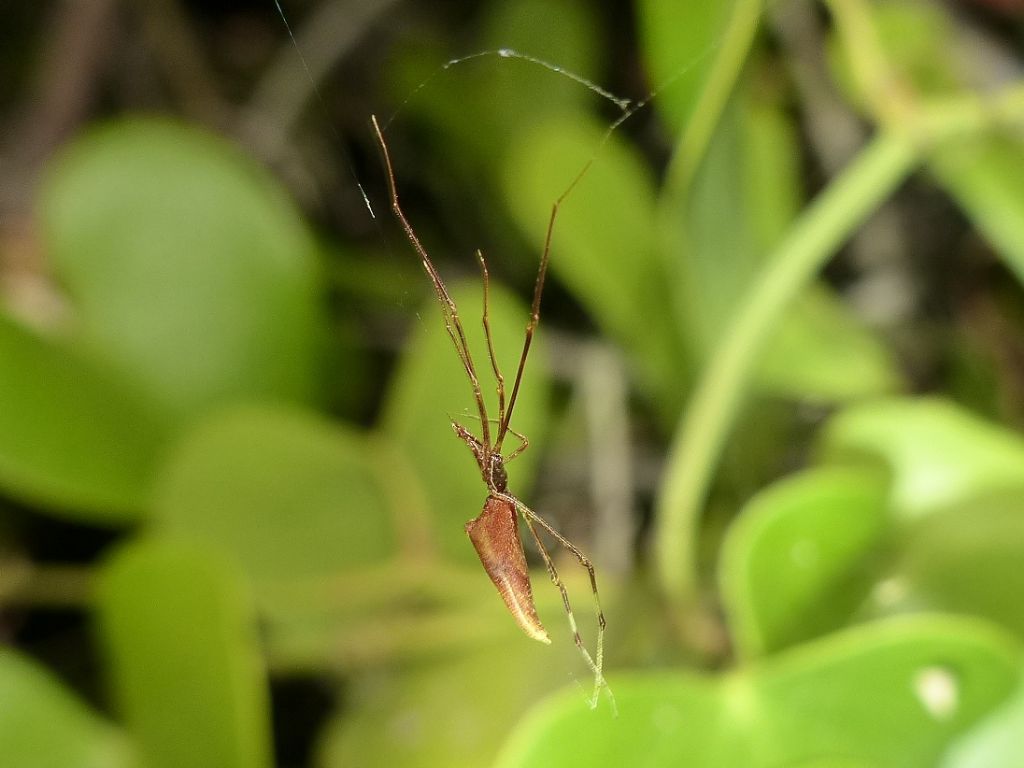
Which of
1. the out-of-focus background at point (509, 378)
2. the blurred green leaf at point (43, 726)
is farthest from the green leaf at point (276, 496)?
the blurred green leaf at point (43, 726)

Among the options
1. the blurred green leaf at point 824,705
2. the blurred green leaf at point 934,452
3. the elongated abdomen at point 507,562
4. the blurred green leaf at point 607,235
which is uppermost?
the blurred green leaf at point 607,235

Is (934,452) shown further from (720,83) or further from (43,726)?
(43,726)

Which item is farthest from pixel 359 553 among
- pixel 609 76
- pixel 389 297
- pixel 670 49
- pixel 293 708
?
pixel 609 76

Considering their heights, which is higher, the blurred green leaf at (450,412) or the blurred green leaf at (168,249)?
the blurred green leaf at (168,249)

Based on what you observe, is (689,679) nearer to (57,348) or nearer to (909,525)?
(909,525)

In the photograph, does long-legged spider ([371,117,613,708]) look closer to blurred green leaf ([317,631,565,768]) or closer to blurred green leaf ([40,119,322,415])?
blurred green leaf ([317,631,565,768])

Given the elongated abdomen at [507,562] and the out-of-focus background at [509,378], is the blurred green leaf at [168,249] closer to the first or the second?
the out-of-focus background at [509,378]
